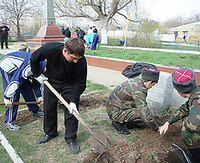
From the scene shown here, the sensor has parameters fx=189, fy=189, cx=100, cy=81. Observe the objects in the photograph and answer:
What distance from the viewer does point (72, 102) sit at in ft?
8.23

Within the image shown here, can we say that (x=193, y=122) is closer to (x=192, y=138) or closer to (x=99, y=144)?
(x=192, y=138)

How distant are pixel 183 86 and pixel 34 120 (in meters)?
2.76

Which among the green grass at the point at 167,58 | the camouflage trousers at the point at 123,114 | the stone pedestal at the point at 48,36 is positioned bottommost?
the camouflage trousers at the point at 123,114

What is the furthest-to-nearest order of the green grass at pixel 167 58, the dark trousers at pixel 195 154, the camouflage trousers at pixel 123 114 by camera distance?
the green grass at pixel 167 58 < the camouflage trousers at pixel 123 114 < the dark trousers at pixel 195 154

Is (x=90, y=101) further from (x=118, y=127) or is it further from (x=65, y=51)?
(x=65, y=51)

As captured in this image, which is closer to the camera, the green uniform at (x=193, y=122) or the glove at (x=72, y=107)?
the green uniform at (x=193, y=122)

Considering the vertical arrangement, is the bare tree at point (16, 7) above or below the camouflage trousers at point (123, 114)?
above

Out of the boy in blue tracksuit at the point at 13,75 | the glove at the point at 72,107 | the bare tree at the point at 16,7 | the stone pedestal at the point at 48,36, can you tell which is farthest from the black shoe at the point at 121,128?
the bare tree at the point at 16,7

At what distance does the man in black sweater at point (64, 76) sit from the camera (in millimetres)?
2369

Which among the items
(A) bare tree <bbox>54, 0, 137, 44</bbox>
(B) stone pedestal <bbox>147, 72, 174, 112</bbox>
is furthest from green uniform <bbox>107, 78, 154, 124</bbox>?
(A) bare tree <bbox>54, 0, 137, 44</bbox>

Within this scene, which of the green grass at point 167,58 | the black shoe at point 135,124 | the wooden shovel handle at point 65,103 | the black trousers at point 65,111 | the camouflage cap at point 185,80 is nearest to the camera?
the camouflage cap at point 185,80

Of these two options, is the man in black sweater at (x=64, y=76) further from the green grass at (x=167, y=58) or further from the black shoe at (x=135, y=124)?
the green grass at (x=167, y=58)

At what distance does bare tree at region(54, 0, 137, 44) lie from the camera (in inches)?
767

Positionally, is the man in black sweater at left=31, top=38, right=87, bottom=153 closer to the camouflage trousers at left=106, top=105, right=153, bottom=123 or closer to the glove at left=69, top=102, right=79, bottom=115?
the glove at left=69, top=102, right=79, bottom=115
